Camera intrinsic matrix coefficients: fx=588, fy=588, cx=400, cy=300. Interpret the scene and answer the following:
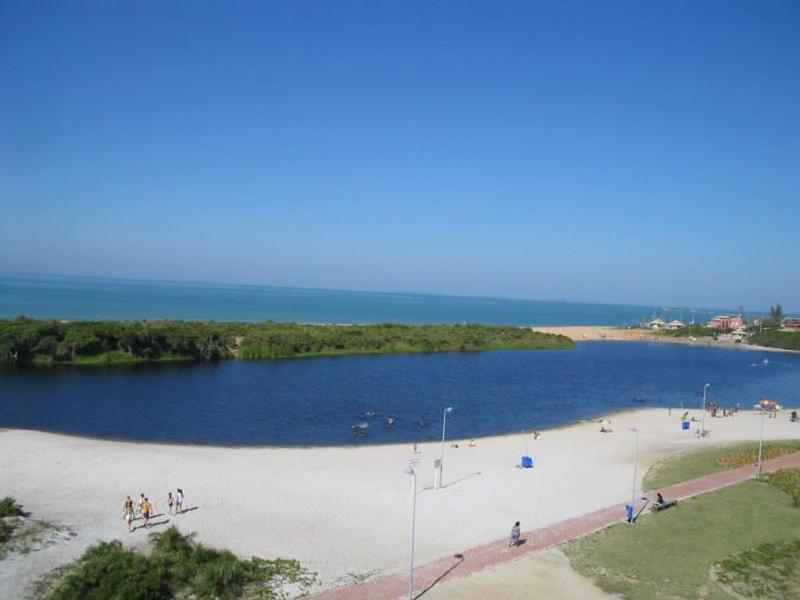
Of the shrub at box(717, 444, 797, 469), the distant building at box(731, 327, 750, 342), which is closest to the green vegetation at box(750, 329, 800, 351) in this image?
the distant building at box(731, 327, 750, 342)

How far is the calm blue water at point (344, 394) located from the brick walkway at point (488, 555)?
15.6m

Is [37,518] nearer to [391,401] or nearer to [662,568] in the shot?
[662,568]

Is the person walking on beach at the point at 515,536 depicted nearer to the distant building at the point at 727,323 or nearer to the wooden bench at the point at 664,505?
the wooden bench at the point at 664,505

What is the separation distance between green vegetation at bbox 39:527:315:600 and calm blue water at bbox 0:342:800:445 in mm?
18087

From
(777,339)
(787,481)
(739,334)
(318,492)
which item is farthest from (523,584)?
(739,334)

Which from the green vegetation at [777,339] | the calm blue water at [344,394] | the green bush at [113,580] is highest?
the green vegetation at [777,339]

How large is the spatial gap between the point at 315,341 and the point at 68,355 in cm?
2919

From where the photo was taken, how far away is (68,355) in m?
60.2

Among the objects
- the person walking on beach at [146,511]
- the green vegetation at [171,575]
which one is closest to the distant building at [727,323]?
the person walking on beach at [146,511]

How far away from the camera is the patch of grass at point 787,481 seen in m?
→ 26.7

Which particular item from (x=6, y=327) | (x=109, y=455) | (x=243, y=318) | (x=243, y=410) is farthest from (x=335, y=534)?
(x=243, y=318)

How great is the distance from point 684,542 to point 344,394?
3356 cm

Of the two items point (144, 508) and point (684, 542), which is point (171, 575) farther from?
point (684, 542)

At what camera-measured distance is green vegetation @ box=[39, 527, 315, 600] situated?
15.5 meters
